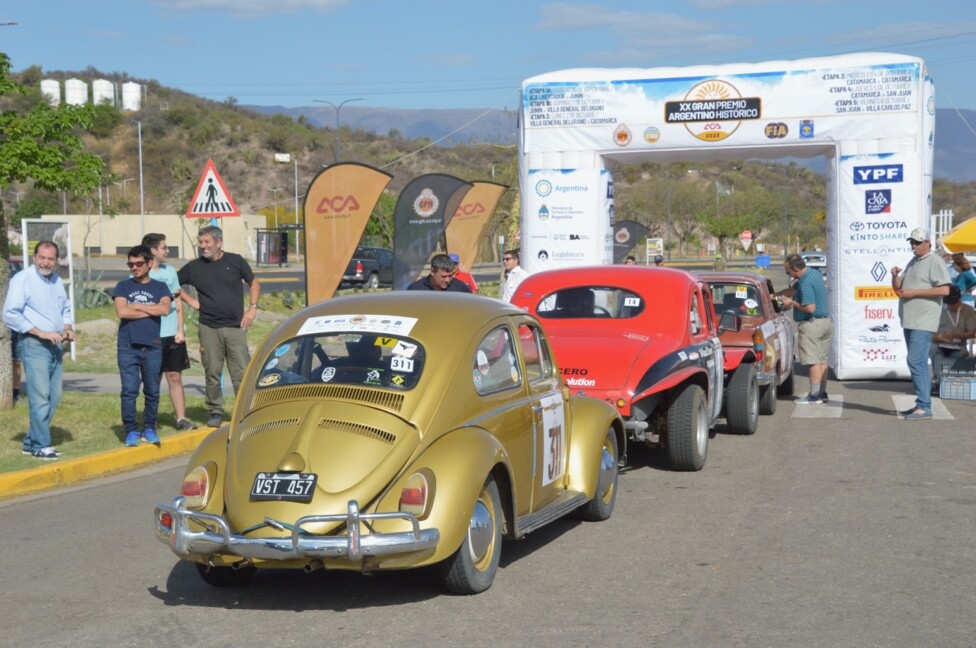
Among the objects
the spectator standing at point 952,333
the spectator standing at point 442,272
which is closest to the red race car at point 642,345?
the spectator standing at point 442,272

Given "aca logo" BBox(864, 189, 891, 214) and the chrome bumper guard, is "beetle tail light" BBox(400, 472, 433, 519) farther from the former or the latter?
"aca logo" BBox(864, 189, 891, 214)

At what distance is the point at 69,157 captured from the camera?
12883mm

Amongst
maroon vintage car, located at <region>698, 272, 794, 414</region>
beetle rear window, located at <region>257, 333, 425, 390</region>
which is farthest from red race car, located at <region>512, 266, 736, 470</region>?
beetle rear window, located at <region>257, 333, 425, 390</region>

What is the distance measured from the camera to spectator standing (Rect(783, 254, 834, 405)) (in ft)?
49.4

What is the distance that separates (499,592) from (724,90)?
1352 cm

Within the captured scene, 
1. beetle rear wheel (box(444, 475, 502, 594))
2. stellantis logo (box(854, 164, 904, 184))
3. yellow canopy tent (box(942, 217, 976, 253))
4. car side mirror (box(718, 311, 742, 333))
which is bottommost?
beetle rear wheel (box(444, 475, 502, 594))

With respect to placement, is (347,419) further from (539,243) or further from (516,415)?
(539,243)

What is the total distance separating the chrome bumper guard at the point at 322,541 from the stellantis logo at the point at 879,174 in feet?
43.6

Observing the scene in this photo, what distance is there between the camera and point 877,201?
17.5 meters

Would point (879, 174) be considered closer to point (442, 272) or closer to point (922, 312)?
point (922, 312)

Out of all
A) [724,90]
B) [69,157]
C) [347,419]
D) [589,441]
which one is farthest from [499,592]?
[724,90]

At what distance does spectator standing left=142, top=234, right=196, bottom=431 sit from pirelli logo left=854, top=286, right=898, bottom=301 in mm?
10097

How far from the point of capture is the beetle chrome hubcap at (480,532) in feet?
21.1

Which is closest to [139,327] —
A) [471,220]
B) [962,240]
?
[962,240]
